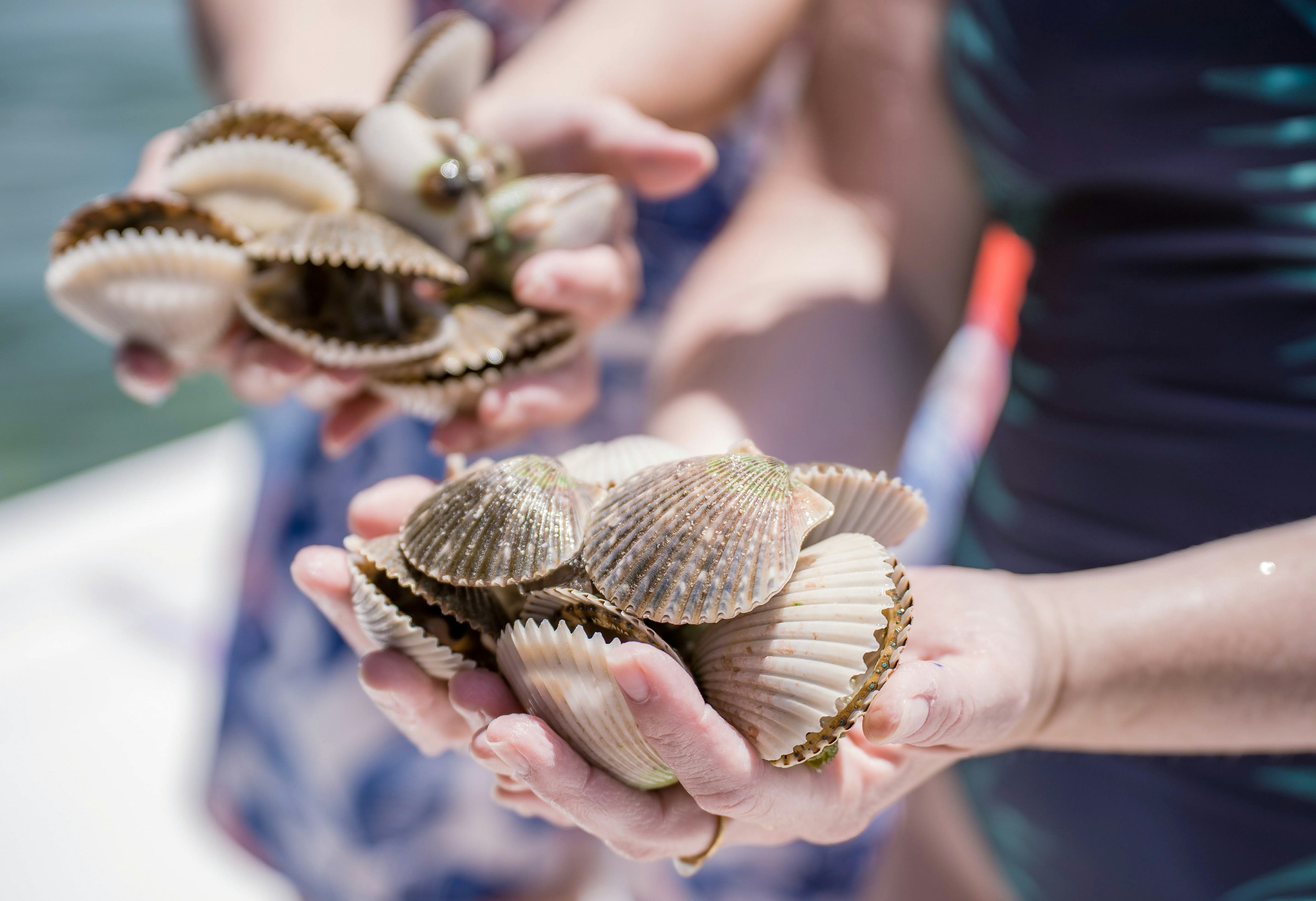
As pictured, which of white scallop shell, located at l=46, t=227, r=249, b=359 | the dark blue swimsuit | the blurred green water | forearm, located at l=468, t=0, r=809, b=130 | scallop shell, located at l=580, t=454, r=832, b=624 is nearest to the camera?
scallop shell, located at l=580, t=454, r=832, b=624

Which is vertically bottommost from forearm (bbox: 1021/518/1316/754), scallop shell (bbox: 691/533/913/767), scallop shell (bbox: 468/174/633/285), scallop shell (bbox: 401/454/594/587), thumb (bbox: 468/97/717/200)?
forearm (bbox: 1021/518/1316/754)

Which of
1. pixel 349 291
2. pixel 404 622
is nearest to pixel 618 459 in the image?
pixel 404 622

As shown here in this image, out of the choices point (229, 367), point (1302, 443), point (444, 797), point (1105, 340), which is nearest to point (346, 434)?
point (229, 367)

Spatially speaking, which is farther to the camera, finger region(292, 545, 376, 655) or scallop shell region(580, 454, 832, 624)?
finger region(292, 545, 376, 655)

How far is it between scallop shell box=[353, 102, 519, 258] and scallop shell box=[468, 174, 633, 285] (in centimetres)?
3

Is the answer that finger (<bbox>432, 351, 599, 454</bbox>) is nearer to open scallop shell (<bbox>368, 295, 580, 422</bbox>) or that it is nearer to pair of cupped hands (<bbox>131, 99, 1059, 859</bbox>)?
open scallop shell (<bbox>368, 295, 580, 422</bbox>)

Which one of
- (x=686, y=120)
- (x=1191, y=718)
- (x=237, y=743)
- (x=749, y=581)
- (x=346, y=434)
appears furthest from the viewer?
(x=237, y=743)

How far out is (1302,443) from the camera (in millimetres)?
1088

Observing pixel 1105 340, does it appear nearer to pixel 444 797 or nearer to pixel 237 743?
pixel 444 797

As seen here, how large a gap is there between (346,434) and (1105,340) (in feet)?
3.51

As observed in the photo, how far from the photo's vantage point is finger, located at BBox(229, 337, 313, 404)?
126 centimetres

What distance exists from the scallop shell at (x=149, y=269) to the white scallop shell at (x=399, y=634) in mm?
607

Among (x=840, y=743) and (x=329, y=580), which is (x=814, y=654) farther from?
(x=329, y=580)

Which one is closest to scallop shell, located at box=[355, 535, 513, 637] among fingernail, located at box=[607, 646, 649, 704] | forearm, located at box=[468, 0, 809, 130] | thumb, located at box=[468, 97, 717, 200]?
fingernail, located at box=[607, 646, 649, 704]
